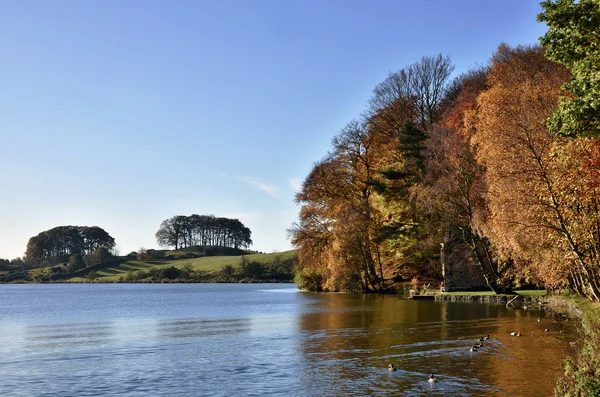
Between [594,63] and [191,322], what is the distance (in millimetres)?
25809

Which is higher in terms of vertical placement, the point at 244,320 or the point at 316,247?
the point at 316,247

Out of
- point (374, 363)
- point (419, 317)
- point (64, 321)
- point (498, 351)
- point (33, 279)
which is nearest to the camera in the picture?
point (374, 363)

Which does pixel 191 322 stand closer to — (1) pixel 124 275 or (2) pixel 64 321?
(2) pixel 64 321

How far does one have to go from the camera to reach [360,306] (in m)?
40.3

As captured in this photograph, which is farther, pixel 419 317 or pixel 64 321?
pixel 64 321

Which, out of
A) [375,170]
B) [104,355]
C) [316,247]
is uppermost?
[375,170]

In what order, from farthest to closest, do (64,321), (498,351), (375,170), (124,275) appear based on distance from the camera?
(124,275)
(375,170)
(64,321)
(498,351)

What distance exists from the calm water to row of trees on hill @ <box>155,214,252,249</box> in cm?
14243

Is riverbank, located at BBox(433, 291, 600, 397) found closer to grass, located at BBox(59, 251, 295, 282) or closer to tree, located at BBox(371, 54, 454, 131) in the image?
tree, located at BBox(371, 54, 454, 131)

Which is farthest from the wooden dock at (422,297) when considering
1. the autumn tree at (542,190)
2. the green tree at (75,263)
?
the green tree at (75,263)

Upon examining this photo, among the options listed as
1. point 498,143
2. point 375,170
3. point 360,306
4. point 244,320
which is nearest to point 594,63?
point 498,143

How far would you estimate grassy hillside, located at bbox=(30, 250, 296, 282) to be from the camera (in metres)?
120

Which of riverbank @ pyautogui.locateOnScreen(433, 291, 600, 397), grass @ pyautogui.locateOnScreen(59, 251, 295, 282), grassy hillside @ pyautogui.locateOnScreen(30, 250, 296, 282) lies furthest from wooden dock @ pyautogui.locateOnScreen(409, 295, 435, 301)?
grass @ pyautogui.locateOnScreen(59, 251, 295, 282)

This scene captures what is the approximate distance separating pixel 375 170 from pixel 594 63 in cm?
4426
